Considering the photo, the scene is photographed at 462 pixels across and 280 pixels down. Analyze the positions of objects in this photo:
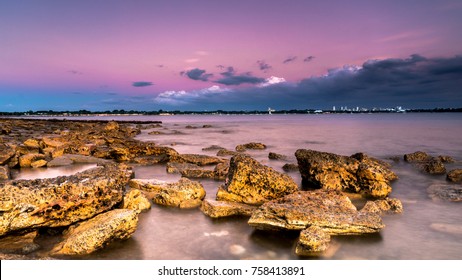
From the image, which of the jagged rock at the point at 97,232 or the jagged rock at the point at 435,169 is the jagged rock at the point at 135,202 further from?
the jagged rock at the point at 435,169

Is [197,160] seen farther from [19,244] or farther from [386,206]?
[19,244]

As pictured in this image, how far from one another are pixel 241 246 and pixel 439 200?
20.3 ft

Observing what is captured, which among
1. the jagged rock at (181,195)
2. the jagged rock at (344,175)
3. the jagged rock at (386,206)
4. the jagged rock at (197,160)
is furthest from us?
the jagged rock at (197,160)

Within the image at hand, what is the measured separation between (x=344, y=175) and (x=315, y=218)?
3.95 m

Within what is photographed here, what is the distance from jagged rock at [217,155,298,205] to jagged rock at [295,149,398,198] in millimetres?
1935

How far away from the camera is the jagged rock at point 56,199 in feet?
17.1

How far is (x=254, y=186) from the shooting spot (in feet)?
25.9

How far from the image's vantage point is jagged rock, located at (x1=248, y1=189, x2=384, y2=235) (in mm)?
5844

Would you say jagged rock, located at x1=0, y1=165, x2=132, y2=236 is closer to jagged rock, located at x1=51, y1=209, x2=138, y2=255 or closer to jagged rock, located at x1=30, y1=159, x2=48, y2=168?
jagged rock, located at x1=51, y1=209, x2=138, y2=255

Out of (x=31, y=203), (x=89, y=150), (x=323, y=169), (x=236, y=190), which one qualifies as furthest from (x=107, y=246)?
(x=89, y=150)

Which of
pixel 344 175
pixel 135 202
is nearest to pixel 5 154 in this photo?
pixel 135 202

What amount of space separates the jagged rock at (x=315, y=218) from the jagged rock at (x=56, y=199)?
2.94 metres

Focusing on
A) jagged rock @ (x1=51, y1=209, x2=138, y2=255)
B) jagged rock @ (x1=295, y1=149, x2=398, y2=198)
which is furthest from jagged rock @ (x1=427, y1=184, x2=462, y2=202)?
jagged rock @ (x1=51, y1=209, x2=138, y2=255)

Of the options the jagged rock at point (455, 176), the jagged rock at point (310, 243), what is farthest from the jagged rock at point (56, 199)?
the jagged rock at point (455, 176)
